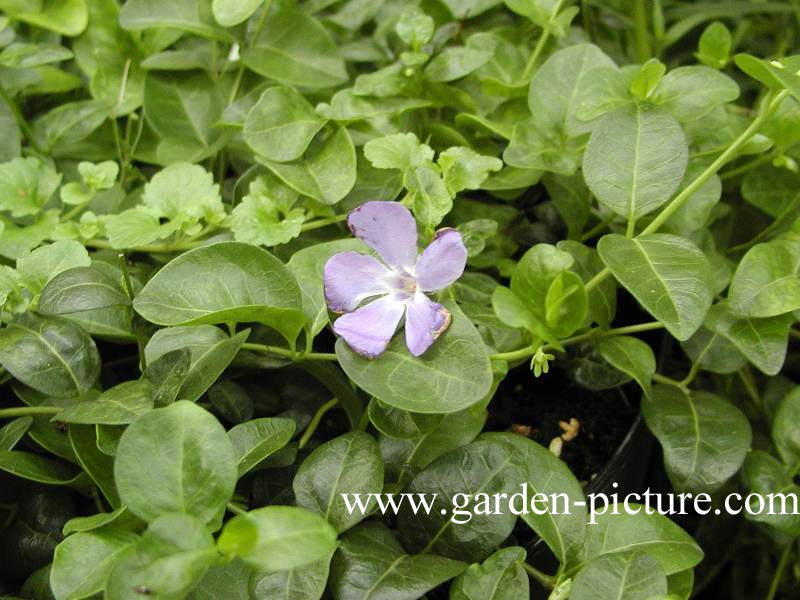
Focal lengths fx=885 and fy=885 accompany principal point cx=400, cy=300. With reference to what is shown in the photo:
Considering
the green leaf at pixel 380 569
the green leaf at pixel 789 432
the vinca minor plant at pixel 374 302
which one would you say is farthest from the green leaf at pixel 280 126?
the green leaf at pixel 789 432

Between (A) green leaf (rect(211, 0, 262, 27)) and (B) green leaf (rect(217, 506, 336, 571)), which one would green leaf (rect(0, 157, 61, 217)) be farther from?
(B) green leaf (rect(217, 506, 336, 571))

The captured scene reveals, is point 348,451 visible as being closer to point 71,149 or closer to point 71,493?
point 71,493

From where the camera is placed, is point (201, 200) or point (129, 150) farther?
point (129, 150)

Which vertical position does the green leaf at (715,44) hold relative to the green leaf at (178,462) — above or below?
above

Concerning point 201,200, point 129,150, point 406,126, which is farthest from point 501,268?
point 129,150

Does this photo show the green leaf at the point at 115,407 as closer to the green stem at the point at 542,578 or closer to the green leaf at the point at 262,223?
the green leaf at the point at 262,223

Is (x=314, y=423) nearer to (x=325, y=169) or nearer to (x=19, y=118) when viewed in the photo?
(x=325, y=169)

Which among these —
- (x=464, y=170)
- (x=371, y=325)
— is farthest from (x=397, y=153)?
(x=371, y=325)
